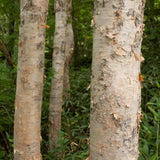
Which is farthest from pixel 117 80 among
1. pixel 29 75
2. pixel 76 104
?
pixel 76 104

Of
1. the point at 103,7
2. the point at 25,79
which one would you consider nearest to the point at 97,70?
the point at 103,7

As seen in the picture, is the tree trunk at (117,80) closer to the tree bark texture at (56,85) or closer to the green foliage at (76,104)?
the green foliage at (76,104)

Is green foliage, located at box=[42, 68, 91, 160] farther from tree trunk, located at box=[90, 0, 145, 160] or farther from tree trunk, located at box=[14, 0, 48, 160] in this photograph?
tree trunk, located at box=[90, 0, 145, 160]

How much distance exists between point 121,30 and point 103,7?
16cm

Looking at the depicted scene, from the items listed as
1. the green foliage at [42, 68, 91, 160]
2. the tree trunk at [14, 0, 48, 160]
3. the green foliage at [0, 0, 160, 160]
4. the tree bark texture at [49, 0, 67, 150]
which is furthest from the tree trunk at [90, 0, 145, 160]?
the tree bark texture at [49, 0, 67, 150]

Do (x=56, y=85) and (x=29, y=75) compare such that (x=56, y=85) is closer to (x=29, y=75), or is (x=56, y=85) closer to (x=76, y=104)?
(x=76, y=104)

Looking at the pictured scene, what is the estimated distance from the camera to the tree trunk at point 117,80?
1026 mm

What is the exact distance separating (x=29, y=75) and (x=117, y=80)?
1237 mm

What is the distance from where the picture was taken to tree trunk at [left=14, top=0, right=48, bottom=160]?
2031 mm

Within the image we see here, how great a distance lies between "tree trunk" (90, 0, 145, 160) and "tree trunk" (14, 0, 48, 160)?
1133 mm

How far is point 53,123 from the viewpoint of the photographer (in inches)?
161

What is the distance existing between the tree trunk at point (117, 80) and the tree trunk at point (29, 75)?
3.72ft

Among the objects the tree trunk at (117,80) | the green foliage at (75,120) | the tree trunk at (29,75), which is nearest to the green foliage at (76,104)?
the green foliage at (75,120)

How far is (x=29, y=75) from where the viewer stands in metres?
2.05
